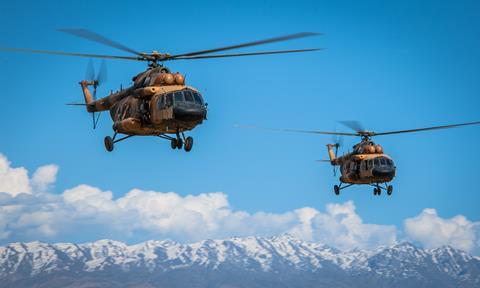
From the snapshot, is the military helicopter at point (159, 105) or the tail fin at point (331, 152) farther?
the tail fin at point (331, 152)

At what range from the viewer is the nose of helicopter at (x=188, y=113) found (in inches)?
1439

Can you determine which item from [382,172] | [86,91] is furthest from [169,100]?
[382,172]

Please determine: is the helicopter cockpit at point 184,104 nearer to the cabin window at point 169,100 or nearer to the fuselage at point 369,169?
the cabin window at point 169,100

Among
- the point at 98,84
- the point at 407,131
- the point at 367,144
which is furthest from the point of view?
the point at 367,144

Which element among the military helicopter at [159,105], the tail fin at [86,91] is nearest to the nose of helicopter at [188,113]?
the military helicopter at [159,105]

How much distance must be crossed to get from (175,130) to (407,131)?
96.8ft

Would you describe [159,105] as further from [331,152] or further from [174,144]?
[331,152]

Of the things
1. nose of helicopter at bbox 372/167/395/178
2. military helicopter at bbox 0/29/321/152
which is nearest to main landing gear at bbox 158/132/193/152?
military helicopter at bbox 0/29/321/152

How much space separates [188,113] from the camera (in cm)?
3662

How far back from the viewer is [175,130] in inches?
1499

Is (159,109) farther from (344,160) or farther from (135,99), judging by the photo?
(344,160)

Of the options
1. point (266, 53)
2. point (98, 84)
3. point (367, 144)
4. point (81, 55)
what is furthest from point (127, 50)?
point (367, 144)

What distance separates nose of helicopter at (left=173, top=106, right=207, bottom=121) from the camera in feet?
120

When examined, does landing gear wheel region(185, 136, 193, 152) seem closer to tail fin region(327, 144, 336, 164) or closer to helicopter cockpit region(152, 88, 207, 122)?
helicopter cockpit region(152, 88, 207, 122)
